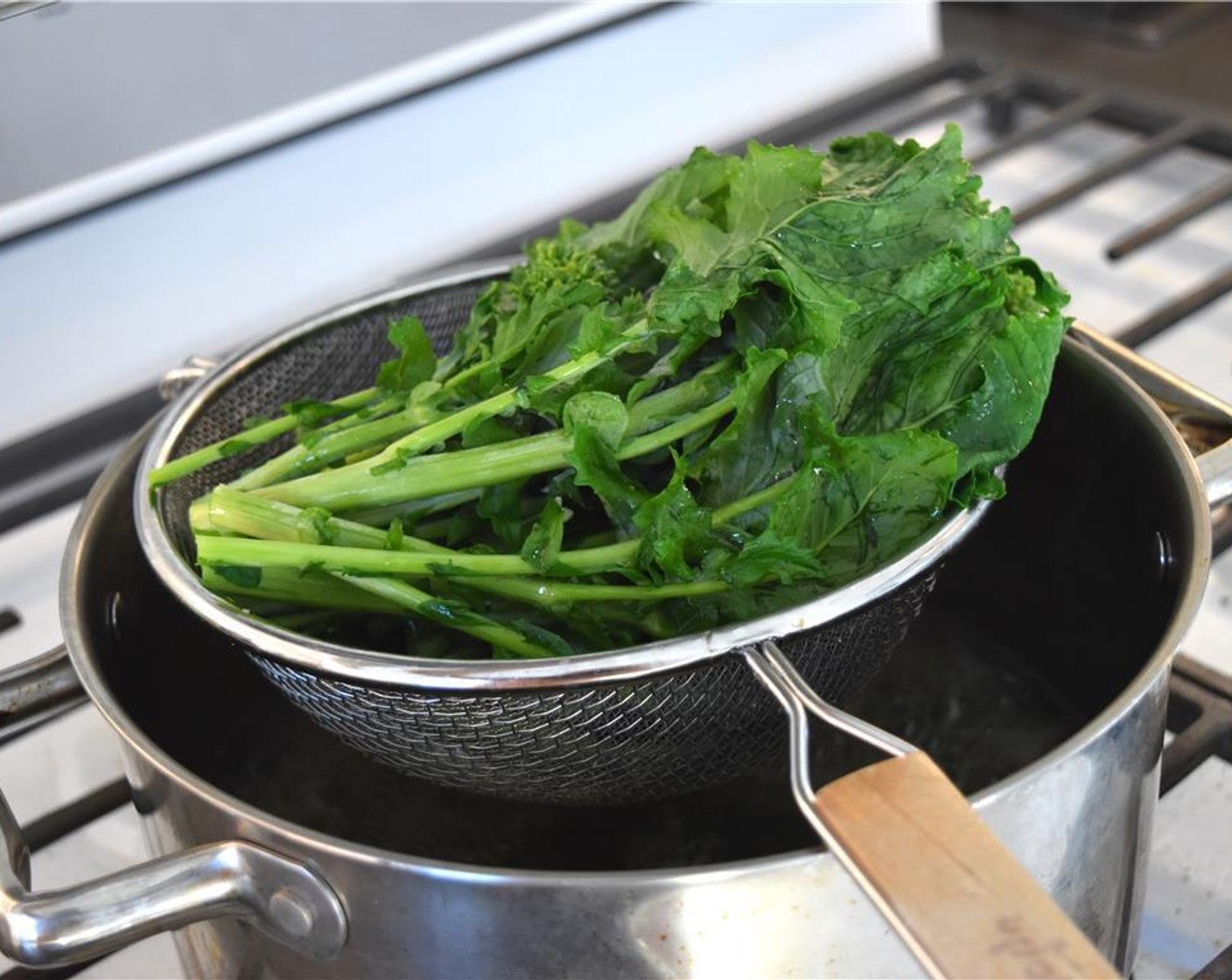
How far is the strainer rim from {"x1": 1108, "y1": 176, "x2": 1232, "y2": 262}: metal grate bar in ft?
1.43

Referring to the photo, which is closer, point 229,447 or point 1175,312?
point 229,447

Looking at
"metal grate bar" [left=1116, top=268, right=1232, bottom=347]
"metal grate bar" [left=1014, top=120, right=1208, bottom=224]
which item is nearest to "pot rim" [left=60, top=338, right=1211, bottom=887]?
"metal grate bar" [left=1116, top=268, right=1232, bottom=347]

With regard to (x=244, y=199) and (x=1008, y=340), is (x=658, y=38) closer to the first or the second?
(x=244, y=199)

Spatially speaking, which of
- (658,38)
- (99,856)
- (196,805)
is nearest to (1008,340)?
(196,805)

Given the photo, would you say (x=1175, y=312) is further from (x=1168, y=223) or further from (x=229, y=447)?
(x=229, y=447)

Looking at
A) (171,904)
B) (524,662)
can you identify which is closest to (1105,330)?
(524,662)

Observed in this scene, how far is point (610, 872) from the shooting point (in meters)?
0.55

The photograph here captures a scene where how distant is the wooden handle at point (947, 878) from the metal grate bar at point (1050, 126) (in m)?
0.66

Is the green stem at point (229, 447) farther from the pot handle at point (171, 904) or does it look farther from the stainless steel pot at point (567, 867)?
the pot handle at point (171, 904)

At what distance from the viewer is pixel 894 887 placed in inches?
16.5

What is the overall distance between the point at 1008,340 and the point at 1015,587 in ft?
0.78

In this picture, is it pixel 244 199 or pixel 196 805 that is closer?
pixel 196 805

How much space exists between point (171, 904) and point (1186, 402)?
1.53ft

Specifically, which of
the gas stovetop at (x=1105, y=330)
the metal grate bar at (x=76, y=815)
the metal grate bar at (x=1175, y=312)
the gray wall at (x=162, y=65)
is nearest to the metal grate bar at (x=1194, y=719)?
the gas stovetop at (x=1105, y=330)
